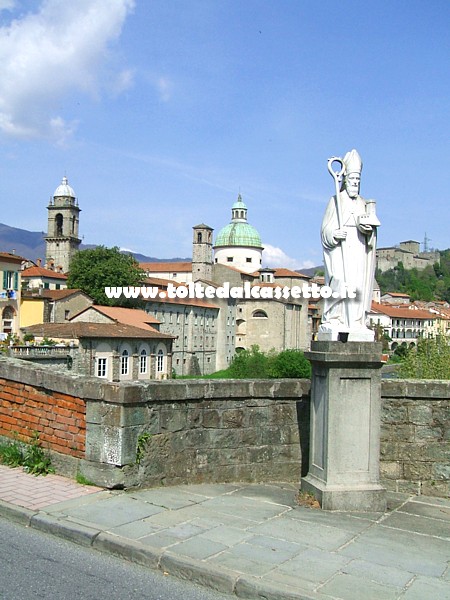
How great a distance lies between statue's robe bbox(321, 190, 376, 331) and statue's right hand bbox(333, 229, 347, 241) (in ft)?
0.12

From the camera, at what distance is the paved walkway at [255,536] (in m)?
4.48

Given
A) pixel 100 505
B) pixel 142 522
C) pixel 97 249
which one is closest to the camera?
pixel 142 522

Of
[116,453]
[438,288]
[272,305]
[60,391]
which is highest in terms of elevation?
[438,288]

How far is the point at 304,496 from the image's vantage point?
684cm

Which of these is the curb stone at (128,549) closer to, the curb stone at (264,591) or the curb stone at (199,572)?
the curb stone at (199,572)

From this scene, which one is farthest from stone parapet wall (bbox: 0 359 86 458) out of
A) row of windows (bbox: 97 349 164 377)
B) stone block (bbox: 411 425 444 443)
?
row of windows (bbox: 97 349 164 377)

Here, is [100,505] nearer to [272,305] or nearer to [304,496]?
[304,496]

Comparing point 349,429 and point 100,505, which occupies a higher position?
point 349,429

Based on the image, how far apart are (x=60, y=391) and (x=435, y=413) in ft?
14.7

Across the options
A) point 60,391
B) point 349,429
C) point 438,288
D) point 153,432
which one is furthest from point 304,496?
point 438,288

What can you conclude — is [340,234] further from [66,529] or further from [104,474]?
[66,529]

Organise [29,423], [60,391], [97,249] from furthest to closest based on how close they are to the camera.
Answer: [97,249]
[29,423]
[60,391]

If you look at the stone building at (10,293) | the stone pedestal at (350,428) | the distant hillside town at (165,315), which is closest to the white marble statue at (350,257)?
the stone pedestal at (350,428)

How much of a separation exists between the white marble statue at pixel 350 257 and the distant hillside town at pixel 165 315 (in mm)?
14439
